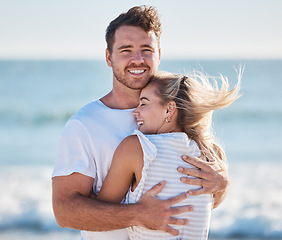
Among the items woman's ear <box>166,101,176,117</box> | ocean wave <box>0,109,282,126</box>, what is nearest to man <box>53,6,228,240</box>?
woman's ear <box>166,101,176,117</box>

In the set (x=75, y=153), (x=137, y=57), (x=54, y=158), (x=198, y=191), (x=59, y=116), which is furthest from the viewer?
(x=59, y=116)

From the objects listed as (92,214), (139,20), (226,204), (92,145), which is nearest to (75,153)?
(92,145)

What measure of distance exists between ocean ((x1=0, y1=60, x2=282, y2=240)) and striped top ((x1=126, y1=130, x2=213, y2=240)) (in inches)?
26.8

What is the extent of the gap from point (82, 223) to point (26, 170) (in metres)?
7.19

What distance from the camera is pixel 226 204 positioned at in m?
7.21

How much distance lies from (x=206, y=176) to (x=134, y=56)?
92 cm

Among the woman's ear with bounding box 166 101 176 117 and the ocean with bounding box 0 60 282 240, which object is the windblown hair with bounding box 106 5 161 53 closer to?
the ocean with bounding box 0 60 282 240

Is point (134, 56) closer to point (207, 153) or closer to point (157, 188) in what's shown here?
point (207, 153)

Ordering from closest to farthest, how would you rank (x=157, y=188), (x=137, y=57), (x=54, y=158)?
(x=157, y=188) → (x=137, y=57) → (x=54, y=158)

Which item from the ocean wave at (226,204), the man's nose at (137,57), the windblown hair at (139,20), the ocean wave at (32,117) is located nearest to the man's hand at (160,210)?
the man's nose at (137,57)

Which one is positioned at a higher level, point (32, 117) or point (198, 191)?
point (32, 117)

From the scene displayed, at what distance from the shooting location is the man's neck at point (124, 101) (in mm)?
2834

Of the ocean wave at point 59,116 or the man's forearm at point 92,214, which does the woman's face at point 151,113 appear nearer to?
the man's forearm at point 92,214

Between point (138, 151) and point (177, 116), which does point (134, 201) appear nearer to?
point (138, 151)
